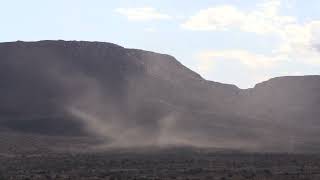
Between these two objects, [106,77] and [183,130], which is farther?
[106,77]

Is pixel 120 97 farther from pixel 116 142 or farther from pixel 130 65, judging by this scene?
pixel 116 142

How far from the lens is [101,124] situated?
390 feet

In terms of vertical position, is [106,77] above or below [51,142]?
above

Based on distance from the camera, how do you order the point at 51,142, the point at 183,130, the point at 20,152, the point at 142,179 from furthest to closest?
the point at 183,130 < the point at 51,142 < the point at 20,152 < the point at 142,179

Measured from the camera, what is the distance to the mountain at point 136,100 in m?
112

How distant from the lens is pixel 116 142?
315 feet

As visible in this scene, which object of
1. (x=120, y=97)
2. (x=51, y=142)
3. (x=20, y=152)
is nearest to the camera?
(x=20, y=152)

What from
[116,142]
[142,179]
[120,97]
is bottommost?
[142,179]

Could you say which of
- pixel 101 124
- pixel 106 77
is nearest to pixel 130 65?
pixel 106 77

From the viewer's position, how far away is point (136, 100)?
131 metres

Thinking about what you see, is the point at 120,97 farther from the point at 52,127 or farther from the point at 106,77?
the point at 52,127

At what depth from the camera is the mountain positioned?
11150 cm

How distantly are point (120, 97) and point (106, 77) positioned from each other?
7579 millimetres

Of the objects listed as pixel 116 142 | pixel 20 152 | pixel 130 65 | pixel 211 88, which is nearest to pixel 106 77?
pixel 130 65
